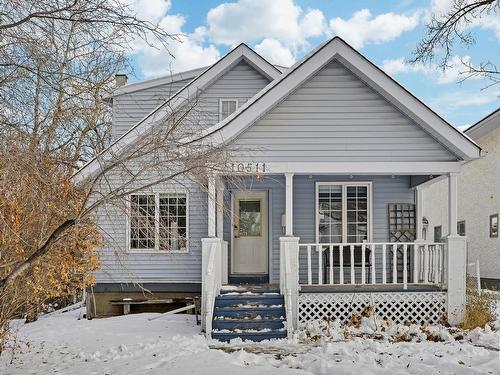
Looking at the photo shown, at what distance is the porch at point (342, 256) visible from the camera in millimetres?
10531

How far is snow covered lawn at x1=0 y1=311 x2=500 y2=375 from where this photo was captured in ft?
24.2

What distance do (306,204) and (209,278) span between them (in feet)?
12.9

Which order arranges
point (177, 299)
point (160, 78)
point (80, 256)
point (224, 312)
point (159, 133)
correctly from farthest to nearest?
point (160, 78), point (177, 299), point (224, 312), point (80, 256), point (159, 133)

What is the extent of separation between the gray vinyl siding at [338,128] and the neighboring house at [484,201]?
24.1ft

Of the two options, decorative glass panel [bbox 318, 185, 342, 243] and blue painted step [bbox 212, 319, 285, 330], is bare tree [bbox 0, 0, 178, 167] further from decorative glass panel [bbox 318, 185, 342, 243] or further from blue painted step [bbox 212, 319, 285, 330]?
decorative glass panel [bbox 318, 185, 342, 243]

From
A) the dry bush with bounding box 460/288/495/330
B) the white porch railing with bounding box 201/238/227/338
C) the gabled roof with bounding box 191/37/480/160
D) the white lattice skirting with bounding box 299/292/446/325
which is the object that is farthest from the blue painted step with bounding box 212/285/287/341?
the dry bush with bounding box 460/288/495/330

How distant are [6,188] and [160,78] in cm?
986

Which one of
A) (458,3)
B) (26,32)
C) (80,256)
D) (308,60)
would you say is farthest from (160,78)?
(26,32)

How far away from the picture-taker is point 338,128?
1095 cm

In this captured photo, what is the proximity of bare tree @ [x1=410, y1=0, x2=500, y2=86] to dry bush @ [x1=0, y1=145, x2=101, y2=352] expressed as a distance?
5.83 metres

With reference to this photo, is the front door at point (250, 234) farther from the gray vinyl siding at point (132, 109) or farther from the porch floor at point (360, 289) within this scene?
the gray vinyl siding at point (132, 109)

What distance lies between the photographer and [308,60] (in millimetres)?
10711

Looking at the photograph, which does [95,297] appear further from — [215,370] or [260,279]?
[215,370]

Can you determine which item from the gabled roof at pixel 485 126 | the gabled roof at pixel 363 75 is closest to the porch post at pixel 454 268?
the gabled roof at pixel 363 75
